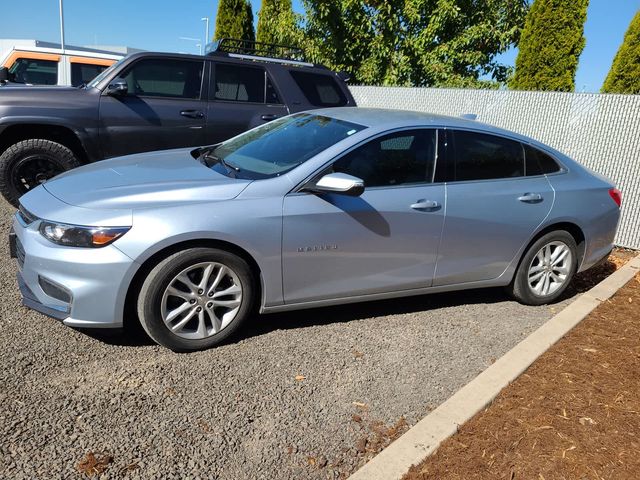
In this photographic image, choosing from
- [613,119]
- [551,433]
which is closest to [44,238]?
[551,433]

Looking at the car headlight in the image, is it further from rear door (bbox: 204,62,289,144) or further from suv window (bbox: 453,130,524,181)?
rear door (bbox: 204,62,289,144)

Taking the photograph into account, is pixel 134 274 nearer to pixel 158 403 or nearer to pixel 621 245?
pixel 158 403

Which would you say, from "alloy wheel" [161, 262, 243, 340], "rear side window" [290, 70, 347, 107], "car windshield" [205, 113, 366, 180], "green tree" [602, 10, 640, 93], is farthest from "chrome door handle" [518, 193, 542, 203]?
"green tree" [602, 10, 640, 93]

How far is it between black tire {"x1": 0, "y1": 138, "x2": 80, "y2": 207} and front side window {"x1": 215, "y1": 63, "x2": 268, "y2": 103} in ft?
6.14

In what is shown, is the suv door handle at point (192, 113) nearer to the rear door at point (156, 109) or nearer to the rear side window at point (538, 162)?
the rear door at point (156, 109)

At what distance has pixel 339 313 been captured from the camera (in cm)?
439

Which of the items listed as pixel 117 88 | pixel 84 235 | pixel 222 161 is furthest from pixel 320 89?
pixel 84 235

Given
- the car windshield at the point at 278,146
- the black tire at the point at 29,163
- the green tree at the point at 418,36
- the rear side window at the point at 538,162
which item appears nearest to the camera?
the car windshield at the point at 278,146

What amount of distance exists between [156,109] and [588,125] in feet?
18.0

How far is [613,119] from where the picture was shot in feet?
23.4

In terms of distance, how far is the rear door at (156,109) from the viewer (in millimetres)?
6156

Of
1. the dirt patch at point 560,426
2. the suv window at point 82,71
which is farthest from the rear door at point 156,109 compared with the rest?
the suv window at point 82,71

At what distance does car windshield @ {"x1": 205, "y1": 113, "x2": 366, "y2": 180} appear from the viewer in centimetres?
388

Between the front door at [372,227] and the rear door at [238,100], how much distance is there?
312 cm
